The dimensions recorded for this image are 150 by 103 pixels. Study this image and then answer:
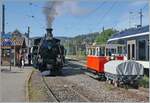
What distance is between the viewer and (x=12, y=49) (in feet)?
150

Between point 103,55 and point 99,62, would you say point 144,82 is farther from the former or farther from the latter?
point 103,55

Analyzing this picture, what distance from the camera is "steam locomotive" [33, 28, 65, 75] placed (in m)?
31.0

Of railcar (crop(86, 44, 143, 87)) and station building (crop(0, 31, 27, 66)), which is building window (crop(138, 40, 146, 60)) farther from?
station building (crop(0, 31, 27, 66))

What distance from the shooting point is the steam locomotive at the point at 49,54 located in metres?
31.0

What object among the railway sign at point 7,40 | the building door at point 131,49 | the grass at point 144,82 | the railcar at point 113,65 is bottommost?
the grass at point 144,82

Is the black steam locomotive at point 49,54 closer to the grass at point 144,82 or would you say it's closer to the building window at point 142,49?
the building window at point 142,49

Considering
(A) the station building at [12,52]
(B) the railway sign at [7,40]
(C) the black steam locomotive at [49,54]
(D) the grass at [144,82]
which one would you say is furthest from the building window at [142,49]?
(A) the station building at [12,52]

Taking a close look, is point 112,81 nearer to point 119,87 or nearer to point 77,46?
point 119,87

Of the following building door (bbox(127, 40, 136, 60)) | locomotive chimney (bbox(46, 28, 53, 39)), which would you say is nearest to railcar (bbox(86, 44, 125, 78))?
building door (bbox(127, 40, 136, 60))

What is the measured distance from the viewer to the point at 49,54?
1230 inches

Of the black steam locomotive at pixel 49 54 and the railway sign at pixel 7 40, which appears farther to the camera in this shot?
the railway sign at pixel 7 40

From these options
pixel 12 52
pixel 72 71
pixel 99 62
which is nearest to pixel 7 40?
pixel 12 52

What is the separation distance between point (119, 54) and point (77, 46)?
109424mm

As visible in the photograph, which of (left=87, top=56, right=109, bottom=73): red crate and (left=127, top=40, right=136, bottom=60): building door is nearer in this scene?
(left=127, top=40, right=136, bottom=60): building door
